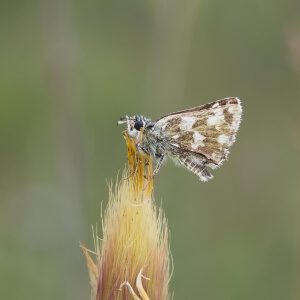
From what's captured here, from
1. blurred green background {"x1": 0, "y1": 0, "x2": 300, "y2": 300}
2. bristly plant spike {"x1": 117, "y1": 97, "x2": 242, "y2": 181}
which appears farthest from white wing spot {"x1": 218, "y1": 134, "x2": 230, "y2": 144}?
blurred green background {"x1": 0, "y1": 0, "x2": 300, "y2": 300}

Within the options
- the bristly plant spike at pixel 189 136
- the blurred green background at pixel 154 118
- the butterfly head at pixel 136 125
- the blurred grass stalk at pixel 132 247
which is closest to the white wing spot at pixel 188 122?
the bristly plant spike at pixel 189 136

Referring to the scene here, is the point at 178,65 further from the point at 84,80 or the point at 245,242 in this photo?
the point at 84,80

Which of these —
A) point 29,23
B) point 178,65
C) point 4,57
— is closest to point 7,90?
point 4,57

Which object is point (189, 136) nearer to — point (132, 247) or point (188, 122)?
point (188, 122)

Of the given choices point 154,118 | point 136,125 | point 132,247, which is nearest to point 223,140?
point 136,125

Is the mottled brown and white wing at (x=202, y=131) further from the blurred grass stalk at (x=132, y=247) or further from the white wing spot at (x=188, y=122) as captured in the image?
the blurred grass stalk at (x=132, y=247)
